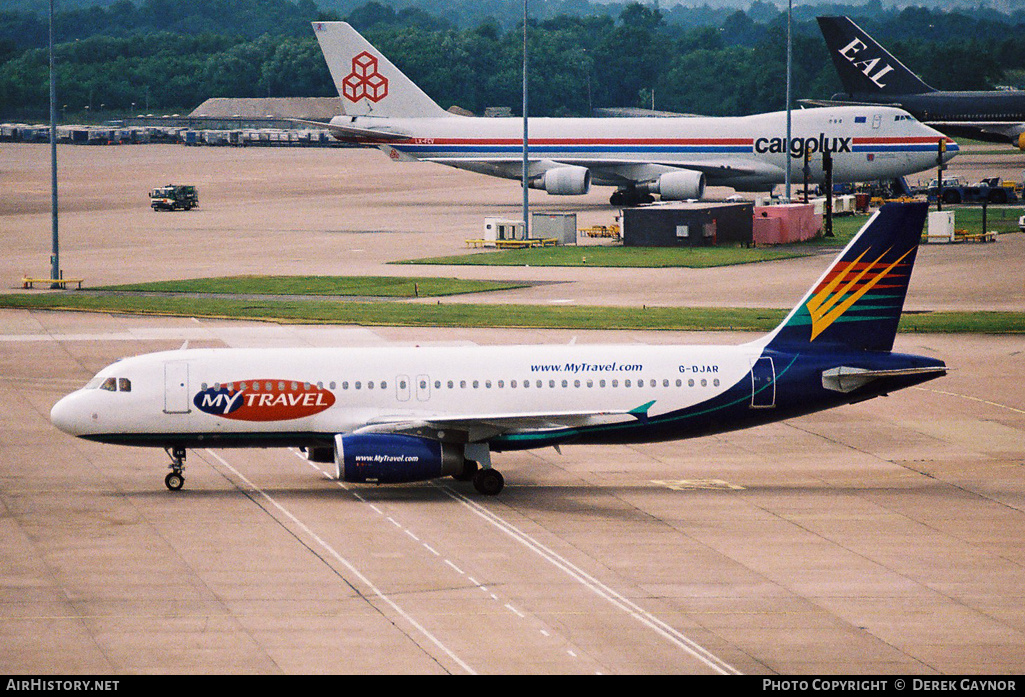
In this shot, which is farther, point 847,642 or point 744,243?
point 744,243

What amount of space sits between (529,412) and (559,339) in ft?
72.2

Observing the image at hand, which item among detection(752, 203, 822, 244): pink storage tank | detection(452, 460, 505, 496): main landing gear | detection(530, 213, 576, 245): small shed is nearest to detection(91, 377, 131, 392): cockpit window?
detection(452, 460, 505, 496): main landing gear

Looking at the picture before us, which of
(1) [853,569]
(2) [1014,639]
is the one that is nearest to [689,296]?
(1) [853,569]

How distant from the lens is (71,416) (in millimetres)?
35250

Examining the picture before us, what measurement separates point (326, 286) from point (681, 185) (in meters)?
39.9

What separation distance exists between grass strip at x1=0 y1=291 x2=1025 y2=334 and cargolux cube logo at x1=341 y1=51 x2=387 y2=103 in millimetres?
47421

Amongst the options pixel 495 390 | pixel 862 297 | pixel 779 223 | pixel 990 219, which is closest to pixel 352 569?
pixel 495 390

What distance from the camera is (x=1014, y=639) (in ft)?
83.1

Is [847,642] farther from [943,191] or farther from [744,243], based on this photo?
[943,191]

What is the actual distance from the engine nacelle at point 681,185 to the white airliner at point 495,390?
225 feet

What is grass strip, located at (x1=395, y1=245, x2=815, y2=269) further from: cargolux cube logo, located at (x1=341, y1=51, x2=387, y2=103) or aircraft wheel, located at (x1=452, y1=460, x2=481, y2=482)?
aircraft wheel, located at (x1=452, y1=460, x2=481, y2=482)

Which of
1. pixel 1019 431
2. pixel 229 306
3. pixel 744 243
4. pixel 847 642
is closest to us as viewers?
pixel 847 642
